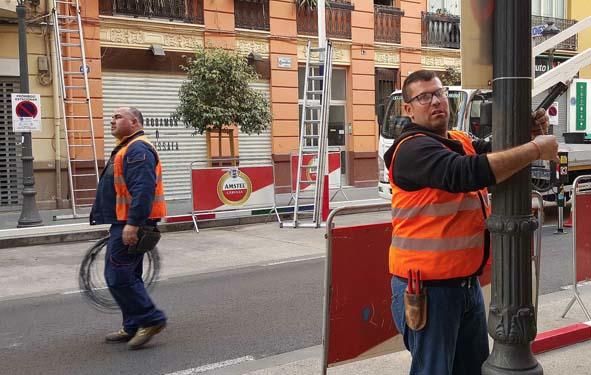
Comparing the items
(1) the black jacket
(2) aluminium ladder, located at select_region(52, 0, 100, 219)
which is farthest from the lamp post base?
(2) aluminium ladder, located at select_region(52, 0, 100, 219)

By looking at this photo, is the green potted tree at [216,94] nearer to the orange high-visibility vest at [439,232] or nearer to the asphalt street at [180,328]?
the asphalt street at [180,328]

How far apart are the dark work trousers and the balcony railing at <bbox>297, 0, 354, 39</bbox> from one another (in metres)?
15.0

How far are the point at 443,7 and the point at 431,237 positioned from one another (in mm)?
21780

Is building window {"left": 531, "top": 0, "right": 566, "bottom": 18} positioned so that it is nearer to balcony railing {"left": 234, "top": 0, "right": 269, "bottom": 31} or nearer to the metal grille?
balcony railing {"left": 234, "top": 0, "right": 269, "bottom": 31}

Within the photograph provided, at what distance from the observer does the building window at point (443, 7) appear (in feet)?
74.4

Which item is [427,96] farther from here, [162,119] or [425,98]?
[162,119]

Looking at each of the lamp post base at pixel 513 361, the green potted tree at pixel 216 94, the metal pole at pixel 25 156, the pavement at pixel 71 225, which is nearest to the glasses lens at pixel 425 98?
the lamp post base at pixel 513 361

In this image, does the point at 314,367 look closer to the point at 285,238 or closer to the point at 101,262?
the point at 101,262

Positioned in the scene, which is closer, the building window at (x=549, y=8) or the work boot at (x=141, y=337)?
the work boot at (x=141, y=337)

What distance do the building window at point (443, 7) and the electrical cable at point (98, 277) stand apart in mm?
18666

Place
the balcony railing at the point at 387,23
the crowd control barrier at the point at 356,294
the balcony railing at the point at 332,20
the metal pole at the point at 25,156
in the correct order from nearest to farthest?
the crowd control barrier at the point at 356,294 → the metal pole at the point at 25,156 → the balcony railing at the point at 332,20 → the balcony railing at the point at 387,23

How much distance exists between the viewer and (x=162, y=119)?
1711cm

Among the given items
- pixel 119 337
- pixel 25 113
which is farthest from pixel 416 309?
pixel 25 113

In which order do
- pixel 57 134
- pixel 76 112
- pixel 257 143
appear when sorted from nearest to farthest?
pixel 57 134 < pixel 76 112 < pixel 257 143
